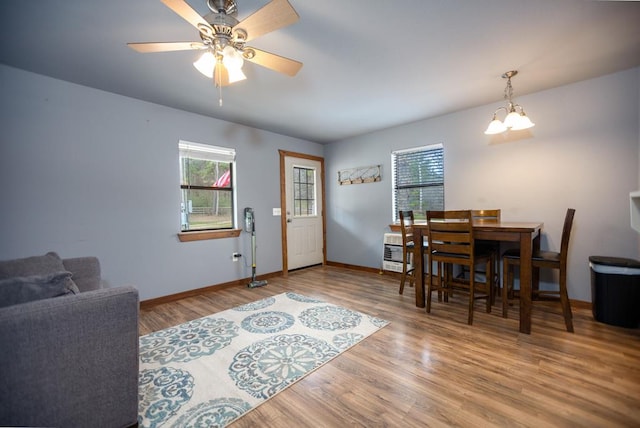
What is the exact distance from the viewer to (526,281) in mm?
2299

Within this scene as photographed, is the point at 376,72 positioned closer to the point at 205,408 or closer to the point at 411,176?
the point at 411,176

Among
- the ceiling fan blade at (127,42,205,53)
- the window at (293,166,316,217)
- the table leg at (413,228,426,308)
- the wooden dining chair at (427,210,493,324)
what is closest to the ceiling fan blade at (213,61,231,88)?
the ceiling fan blade at (127,42,205,53)

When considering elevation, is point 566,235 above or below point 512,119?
below

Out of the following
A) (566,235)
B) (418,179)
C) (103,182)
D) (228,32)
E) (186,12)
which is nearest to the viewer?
(186,12)

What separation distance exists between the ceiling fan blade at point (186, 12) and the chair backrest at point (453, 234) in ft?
7.81

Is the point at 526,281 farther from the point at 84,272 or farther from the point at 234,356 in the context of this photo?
the point at 84,272

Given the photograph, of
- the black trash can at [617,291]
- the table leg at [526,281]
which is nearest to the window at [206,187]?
the table leg at [526,281]

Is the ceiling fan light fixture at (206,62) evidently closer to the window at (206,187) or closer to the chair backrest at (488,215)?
the window at (206,187)

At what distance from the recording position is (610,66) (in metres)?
2.47

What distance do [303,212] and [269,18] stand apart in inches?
146

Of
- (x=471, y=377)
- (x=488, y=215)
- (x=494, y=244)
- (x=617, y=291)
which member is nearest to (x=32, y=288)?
(x=471, y=377)

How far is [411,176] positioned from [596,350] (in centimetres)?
278

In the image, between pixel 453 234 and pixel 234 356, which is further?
pixel 453 234

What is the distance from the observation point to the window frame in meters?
3.41
